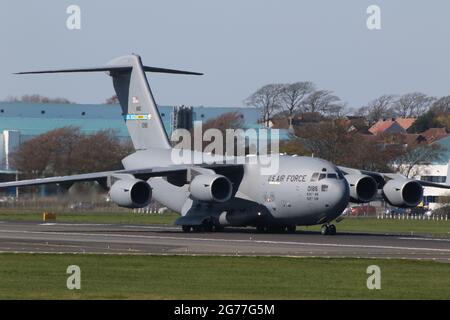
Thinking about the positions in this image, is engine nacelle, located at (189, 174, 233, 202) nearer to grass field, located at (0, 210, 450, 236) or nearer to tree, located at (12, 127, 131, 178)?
grass field, located at (0, 210, 450, 236)

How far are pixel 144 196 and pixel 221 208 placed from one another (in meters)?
4.06

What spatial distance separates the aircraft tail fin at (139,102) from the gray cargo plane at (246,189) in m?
1.10

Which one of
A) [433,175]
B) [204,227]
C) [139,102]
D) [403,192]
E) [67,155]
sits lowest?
[433,175]

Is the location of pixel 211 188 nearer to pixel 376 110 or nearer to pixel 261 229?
pixel 261 229

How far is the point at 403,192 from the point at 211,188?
28.7ft

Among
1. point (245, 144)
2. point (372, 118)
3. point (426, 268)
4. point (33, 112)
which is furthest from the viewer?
point (372, 118)

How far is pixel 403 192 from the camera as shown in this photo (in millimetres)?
56156

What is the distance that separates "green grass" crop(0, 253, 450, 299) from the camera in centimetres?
2709

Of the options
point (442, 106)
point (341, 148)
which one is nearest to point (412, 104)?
point (442, 106)

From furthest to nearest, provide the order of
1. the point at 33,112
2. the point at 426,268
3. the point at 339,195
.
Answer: the point at 33,112 < the point at 339,195 < the point at 426,268

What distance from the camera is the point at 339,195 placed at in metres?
52.9

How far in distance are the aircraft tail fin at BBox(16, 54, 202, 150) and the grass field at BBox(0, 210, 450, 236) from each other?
8.19m

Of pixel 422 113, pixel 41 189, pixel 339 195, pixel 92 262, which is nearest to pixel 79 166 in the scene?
pixel 41 189

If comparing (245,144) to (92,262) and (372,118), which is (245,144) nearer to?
(92,262)
